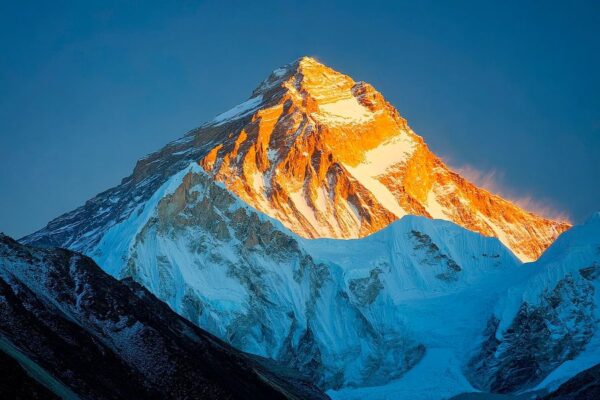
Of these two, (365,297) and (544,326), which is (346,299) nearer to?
(365,297)

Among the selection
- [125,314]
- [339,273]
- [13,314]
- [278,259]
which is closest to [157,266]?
[278,259]

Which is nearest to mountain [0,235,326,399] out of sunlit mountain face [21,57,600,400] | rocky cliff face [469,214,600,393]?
sunlit mountain face [21,57,600,400]

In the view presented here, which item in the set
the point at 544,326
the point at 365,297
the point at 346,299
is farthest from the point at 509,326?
the point at 346,299

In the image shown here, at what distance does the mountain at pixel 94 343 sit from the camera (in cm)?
5588

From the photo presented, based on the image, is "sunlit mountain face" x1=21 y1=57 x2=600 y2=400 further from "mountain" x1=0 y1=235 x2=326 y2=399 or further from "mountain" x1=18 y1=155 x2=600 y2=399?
"mountain" x1=0 y1=235 x2=326 y2=399

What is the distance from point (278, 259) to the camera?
143 metres

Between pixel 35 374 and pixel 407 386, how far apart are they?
79001mm

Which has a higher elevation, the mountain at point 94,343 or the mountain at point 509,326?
the mountain at point 509,326

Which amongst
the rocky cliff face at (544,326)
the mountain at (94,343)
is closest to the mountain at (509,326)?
the rocky cliff face at (544,326)

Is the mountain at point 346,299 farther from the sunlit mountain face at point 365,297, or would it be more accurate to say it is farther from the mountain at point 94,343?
the mountain at point 94,343

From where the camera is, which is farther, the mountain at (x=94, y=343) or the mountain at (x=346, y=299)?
the mountain at (x=346, y=299)

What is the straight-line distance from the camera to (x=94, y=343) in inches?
2498

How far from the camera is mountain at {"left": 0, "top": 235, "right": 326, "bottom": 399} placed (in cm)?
5588

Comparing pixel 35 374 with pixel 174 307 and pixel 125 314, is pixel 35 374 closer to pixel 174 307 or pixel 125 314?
pixel 125 314
